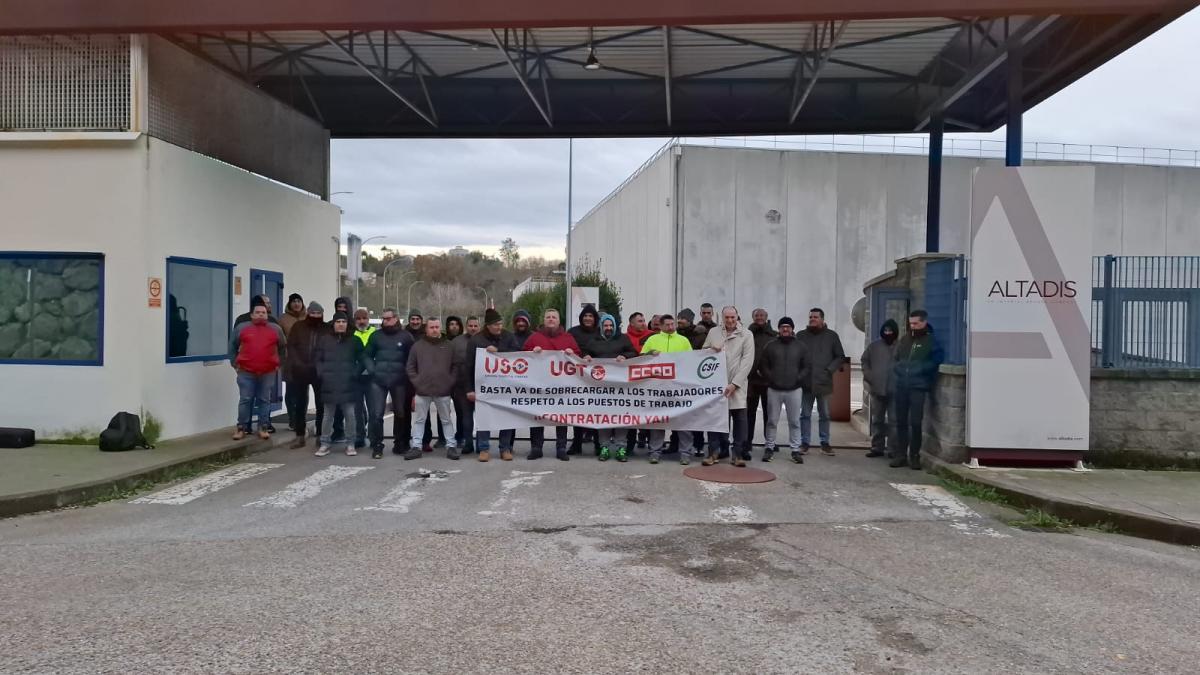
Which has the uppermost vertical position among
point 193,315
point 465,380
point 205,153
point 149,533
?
point 205,153

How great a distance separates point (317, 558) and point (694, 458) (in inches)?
230

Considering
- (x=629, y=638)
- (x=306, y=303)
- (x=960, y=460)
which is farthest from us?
(x=306, y=303)

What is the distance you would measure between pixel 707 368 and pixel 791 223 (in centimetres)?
2597

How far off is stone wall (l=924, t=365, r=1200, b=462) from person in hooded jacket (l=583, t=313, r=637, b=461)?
388 centimetres

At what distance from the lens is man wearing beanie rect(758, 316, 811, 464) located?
11.0m

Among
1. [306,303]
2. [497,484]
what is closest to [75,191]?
[306,303]

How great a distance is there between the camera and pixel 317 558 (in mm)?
6438

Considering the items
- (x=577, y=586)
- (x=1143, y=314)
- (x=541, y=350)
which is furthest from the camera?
(x=541, y=350)

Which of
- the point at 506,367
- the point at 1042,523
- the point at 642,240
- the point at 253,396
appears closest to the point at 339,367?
the point at 253,396

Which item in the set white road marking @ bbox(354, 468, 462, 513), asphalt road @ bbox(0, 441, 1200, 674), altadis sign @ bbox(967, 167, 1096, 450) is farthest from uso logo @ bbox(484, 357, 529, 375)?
altadis sign @ bbox(967, 167, 1096, 450)

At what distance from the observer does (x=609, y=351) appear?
11305 mm

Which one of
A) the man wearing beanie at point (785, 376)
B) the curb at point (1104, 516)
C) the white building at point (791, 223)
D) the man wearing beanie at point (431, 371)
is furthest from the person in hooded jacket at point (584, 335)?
the white building at point (791, 223)

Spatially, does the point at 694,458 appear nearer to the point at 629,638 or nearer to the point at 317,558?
A: the point at 317,558

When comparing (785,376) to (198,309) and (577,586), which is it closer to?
(577,586)
